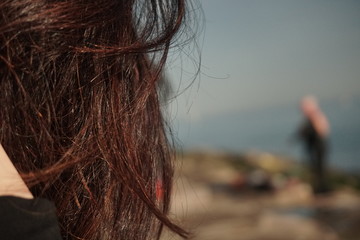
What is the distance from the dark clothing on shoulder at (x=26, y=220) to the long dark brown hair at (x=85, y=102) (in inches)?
5.5

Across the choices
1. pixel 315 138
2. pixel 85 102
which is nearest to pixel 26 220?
pixel 85 102

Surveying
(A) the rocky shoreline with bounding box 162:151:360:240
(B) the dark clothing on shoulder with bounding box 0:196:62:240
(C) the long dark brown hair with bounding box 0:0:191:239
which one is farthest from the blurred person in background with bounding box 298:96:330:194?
(B) the dark clothing on shoulder with bounding box 0:196:62:240

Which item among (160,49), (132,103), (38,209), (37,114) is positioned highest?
(160,49)

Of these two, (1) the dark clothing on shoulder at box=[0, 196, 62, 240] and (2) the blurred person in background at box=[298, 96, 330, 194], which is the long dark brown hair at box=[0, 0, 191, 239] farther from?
(2) the blurred person in background at box=[298, 96, 330, 194]

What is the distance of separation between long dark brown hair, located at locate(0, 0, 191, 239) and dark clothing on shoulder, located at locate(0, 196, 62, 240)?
0.14 meters

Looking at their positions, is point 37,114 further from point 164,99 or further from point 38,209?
point 164,99

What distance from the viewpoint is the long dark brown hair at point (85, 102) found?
38.2 inches

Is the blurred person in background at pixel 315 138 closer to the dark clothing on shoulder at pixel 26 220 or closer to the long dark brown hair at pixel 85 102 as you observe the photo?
the long dark brown hair at pixel 85 102

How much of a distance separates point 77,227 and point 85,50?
402 millimetres

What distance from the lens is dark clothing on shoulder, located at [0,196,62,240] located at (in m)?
0.77

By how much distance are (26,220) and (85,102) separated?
34 centimetres

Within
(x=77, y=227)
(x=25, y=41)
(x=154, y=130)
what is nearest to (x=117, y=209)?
(x=77, y=227)

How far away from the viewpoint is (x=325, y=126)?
9.52 metres

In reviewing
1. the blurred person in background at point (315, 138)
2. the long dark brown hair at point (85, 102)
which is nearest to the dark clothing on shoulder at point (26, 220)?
the long dark brown hair at point (85, 102)
